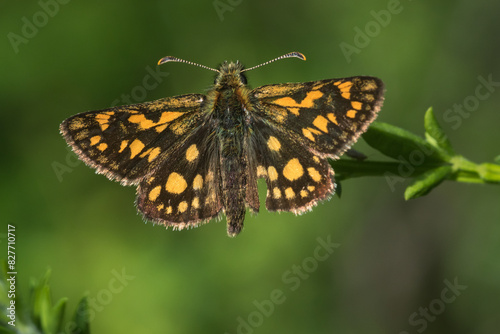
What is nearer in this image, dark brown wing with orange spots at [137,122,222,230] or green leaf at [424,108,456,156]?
green leaf at [424,108,456,156]

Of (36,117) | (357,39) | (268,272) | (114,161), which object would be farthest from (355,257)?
(114,161)

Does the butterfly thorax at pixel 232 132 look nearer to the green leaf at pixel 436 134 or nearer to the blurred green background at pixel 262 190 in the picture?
the green leaf at pixel 436 134

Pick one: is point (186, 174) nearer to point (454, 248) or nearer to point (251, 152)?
point (251, 152)

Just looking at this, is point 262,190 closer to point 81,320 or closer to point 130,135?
point 130,135

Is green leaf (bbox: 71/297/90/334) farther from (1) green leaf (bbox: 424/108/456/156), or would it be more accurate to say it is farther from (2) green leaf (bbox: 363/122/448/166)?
(1) green leaf (bbox: 424/108/456/156)

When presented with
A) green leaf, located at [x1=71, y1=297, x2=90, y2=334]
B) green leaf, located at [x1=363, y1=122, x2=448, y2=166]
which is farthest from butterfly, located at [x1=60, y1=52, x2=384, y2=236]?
green leaf, located at [x1=71, y1=297, x2=90, y2=334]

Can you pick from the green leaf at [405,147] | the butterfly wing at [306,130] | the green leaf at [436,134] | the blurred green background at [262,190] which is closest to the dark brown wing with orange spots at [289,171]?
the butterfly wing at [306,130]
